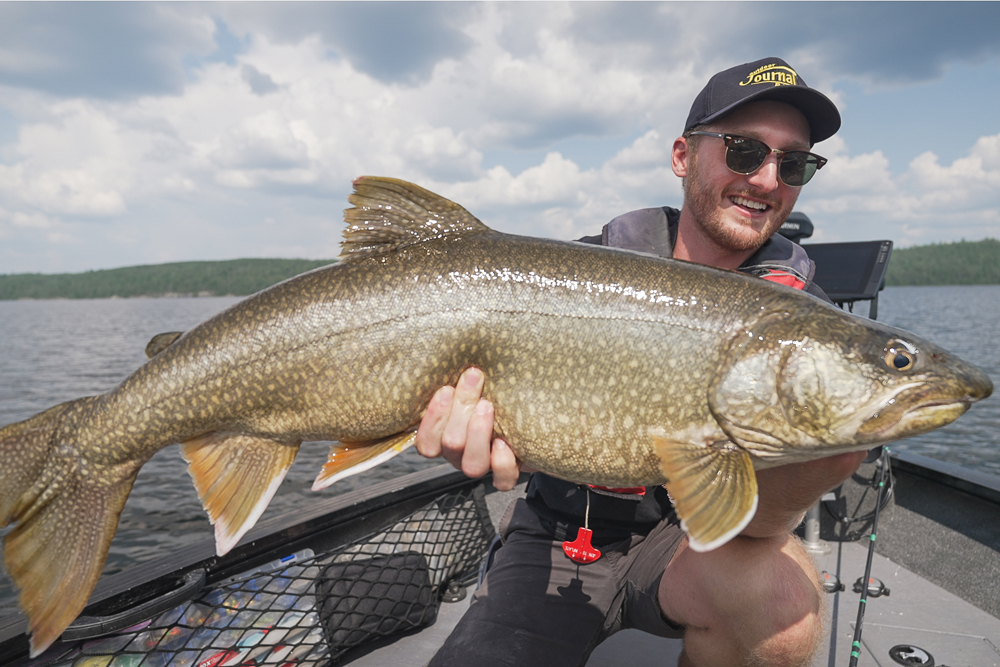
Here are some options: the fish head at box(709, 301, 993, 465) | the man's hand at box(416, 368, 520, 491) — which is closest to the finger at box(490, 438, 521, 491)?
the man's hand at box(416, 368, 520, 491)

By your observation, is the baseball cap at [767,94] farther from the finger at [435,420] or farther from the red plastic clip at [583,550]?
the red plastic clip at [583,550]

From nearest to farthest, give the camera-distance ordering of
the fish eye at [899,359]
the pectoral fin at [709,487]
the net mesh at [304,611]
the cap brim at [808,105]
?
the pectoral fin at [709,487] < the fish eye at [899,359] < the net mesh at [304,611] < the cap brim at [808,105]

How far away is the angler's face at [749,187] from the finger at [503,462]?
6.97ft

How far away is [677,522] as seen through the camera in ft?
11.4

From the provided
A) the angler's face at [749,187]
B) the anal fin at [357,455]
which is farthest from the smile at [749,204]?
the anal fin at [357,455]

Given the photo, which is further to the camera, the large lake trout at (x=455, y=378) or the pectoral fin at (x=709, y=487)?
the large lake trout at (x=455, y=378)

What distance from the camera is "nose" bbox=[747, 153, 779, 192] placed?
3744 millimetres

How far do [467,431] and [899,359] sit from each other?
5.58 feet

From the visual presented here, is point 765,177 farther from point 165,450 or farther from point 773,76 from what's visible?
point 165,450

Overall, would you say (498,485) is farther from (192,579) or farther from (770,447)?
(192,579)

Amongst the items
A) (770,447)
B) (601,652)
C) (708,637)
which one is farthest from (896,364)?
(601,652)

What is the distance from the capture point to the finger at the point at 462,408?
251cm

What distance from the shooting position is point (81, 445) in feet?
8.36

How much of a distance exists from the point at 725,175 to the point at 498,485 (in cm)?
245
